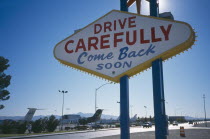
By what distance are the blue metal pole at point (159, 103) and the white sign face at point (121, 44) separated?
335 mm

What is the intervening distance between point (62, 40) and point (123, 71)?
2.60 m

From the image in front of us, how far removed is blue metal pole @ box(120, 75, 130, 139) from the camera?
6172 mm

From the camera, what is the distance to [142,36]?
251 inches

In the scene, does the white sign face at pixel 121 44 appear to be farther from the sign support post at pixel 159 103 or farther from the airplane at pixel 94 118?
the airplane at pixel 94 118

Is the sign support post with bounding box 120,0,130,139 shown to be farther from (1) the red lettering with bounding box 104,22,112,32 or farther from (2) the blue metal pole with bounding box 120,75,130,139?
(1) the red lettering with bounding box 104,22,112,32

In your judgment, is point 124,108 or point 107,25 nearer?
point 124,108

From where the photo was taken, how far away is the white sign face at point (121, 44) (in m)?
5.99

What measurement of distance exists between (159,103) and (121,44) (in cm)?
226

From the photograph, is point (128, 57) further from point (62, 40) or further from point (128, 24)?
point (62, 40)

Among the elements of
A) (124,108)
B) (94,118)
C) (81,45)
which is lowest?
(94,118)

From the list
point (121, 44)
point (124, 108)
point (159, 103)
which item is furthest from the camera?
point (121, 44)

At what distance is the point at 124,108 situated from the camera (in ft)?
20.6

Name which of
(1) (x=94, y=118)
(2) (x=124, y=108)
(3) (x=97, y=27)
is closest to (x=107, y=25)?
(3) (x=97, y=27)

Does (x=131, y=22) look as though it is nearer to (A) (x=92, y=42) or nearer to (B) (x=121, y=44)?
(B) (x=121, y=44)
